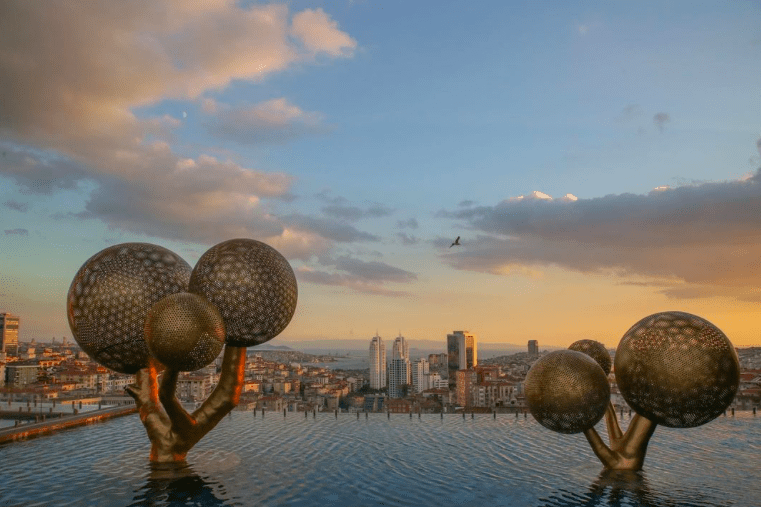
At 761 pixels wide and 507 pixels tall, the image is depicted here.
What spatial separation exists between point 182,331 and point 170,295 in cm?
176

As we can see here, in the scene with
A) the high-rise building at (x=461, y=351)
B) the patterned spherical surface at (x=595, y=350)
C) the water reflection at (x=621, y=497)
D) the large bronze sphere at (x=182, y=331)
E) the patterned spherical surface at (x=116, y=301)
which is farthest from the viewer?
the high-rise building at (x=461, y=351)

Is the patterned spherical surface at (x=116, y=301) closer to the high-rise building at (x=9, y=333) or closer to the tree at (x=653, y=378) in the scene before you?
the tree at (x=653, y=378)

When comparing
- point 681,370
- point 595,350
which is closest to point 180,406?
point 595,350

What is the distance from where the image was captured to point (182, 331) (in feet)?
56.2

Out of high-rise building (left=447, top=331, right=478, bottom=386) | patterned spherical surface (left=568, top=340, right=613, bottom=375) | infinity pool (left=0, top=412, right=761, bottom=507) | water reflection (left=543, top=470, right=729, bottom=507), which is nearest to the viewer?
water reflection (left=543, top=470, right=729, bottom=507)

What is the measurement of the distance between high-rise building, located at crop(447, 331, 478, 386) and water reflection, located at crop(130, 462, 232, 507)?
15951 cm

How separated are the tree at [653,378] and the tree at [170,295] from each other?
9.47m

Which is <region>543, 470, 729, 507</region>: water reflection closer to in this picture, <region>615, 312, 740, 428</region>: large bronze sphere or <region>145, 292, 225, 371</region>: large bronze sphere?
<region>615, 312, 740, 428</region>: large bronze sphere

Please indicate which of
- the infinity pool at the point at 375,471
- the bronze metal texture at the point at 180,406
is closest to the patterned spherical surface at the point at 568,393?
the infinity pool at the point at 375,471

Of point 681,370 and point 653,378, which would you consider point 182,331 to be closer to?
point 653,378

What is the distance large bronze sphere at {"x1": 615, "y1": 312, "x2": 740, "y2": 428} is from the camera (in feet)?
55.4

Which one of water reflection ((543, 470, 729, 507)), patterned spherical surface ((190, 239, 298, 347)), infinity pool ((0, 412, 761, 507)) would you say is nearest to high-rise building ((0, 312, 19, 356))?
infinity pool ((0, 412, 761, 507))

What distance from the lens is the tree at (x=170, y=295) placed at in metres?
19.3

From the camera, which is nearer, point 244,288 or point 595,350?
point 244,288
